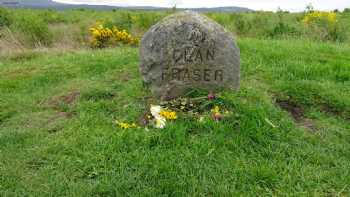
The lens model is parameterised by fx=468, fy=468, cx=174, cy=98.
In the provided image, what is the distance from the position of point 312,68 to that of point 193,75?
2363 mm

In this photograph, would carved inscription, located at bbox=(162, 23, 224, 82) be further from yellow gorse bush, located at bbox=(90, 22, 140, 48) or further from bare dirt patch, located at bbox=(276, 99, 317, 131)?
yellow gorse bush, located at bbox=(90, 22, 140, 48)

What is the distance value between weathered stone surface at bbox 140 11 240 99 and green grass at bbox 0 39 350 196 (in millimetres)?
296

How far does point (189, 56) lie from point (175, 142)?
1.36 meters

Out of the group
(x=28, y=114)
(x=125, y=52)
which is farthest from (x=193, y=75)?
(x=125, y=52)

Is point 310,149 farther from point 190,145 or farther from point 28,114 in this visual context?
point 28,114

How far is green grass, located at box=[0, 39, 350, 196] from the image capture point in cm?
395

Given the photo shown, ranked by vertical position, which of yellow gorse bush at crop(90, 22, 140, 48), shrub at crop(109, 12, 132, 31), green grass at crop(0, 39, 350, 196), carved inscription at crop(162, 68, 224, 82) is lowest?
green grass at crop(0, 39, 350, 196)

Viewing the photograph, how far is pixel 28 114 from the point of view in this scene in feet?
18.4

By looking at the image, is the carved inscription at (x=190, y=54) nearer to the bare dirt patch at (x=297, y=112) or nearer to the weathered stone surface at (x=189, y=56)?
the weathered stone surface at (x=189, y=56)

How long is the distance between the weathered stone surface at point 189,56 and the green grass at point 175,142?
0.30 m

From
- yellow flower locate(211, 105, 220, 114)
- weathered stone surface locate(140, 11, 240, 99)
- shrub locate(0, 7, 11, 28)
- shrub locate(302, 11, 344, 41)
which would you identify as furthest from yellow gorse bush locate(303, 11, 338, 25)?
shrub locate(0, 7, 11, 28)

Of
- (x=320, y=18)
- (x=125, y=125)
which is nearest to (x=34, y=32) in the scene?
(x=320, y=18)

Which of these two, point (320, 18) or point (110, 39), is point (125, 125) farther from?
point (320, 18)

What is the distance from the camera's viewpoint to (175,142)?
14.7ft
